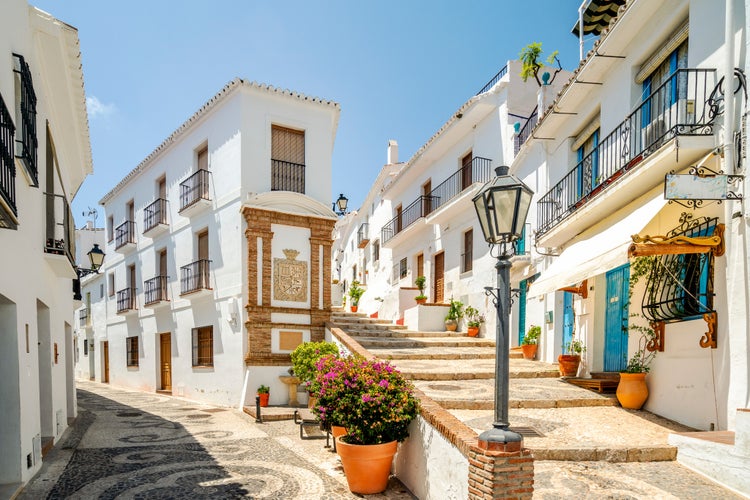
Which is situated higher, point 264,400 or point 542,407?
point 542,407

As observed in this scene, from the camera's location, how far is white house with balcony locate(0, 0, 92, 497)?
18.2 ft

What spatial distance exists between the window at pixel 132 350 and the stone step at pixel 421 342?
35.4 ft

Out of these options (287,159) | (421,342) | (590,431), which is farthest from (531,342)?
(287,159)

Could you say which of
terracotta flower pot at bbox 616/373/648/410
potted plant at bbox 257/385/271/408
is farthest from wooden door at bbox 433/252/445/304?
terracotta flower pot at bbox 616/373/648/410

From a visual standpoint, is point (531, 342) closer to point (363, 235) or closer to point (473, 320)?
point (473, 320)

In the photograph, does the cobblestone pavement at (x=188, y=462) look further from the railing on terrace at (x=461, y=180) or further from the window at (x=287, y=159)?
the railing on terrace at (x=461, y=180)

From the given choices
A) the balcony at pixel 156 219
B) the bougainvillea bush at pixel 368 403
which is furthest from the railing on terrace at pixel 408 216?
the bougainvillea bush at pixel 368 403

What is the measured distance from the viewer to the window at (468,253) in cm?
1655

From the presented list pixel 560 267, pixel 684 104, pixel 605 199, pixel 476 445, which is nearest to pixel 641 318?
pixel 560 267

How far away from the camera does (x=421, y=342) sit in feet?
44.9

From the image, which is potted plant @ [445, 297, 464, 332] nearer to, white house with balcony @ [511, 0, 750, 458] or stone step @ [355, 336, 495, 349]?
stone step @ [355, 336, 495, 349]

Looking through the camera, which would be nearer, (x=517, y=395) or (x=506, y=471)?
(x=506, y=471)

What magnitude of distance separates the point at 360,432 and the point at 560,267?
438 centimetres

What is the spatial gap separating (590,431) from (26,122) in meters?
8.11
